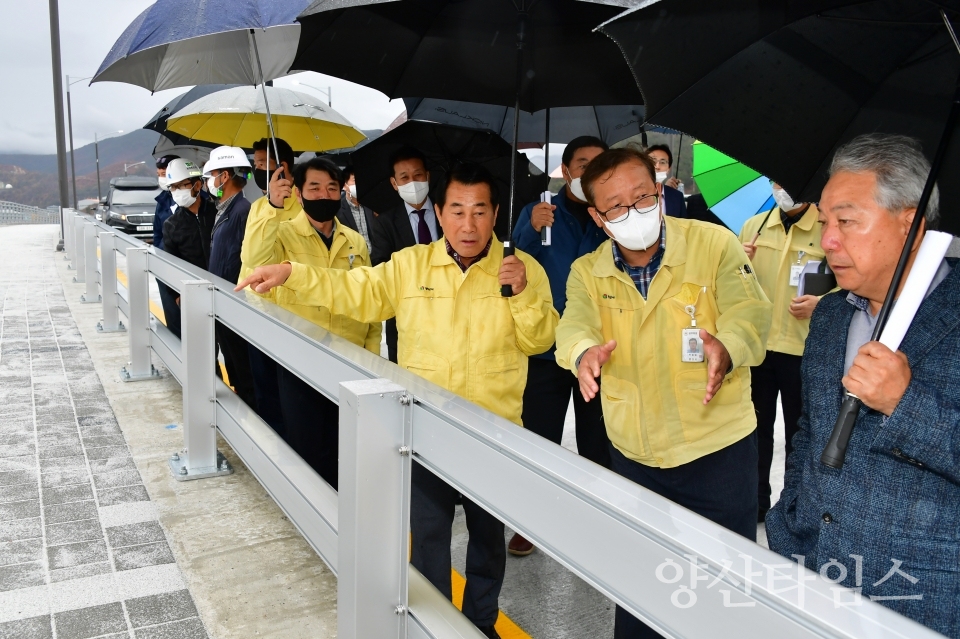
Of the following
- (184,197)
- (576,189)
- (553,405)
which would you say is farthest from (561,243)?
(184,197)

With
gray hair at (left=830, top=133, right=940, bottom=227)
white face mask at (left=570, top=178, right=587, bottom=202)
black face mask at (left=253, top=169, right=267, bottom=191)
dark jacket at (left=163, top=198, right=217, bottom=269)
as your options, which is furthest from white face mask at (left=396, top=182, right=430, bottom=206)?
gray hair at (left=830, top=133, right=940, bottom=227)

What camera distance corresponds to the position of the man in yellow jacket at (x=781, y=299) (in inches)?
166

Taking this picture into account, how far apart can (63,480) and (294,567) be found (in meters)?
1.59

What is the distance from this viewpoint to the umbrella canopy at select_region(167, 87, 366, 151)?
6.26 metres

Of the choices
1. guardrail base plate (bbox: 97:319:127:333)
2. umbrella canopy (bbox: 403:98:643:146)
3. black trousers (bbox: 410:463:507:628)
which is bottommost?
guardrail base plate (bbox: 97:319:127:333)

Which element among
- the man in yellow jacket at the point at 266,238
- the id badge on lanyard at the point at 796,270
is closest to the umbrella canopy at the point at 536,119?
the man in yellow jacket at the point at 266,238

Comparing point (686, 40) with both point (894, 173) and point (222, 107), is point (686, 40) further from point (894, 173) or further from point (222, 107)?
point (222, 107)

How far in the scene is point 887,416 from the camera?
5.30 feet

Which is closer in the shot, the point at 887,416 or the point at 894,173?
the point at 887,416

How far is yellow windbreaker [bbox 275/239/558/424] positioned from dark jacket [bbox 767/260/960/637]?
1365 millimetres

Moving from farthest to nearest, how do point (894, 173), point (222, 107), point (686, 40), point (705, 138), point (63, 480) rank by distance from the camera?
point (222, 107)
point (63, 480)
point (705, 138)
point (686, 40)
point (894, 173)

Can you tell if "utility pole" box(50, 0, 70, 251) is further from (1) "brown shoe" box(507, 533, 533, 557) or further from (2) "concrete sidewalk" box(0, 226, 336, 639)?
(1) "brown shoe" box(507, 533, 533, 557)

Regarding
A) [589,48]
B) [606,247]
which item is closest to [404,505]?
[606,247]

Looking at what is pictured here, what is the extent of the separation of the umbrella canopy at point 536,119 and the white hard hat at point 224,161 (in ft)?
3.61
